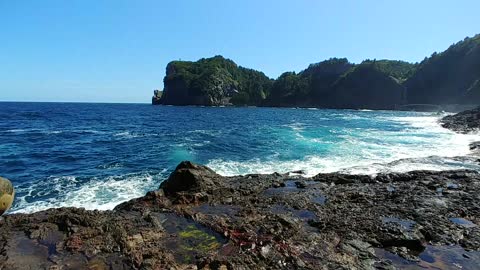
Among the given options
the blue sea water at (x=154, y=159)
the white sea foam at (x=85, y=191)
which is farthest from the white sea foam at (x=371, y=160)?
the white sea foam at (x=85, y=191)

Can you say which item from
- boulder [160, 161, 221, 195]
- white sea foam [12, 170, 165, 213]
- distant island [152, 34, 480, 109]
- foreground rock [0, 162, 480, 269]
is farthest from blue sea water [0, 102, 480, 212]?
distant island [152, 34, 480, 109]

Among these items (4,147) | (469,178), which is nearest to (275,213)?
(469,178)

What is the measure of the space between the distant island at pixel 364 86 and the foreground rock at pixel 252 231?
118686mm

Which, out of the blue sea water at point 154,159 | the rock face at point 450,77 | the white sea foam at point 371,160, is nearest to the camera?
the blue sea water at point 154,159

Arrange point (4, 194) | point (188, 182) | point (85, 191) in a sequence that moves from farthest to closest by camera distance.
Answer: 1. point (85, 191)
2. point (188, 182)
3. point (4, 194)

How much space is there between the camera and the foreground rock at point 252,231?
29.0ft

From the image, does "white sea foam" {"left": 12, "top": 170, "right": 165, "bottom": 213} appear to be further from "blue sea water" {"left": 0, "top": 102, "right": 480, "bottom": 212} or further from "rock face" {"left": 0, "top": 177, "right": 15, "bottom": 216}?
"rock face" {"left": 0, "top": 177, "right": 15, "bottom": 216}

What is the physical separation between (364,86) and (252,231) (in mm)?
170033

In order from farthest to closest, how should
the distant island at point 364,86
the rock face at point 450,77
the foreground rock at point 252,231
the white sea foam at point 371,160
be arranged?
the distant island at point 364,86 → the rock face at point 450,77 → the white sea foam at point 371,160 → the foreground rock at point 252,231

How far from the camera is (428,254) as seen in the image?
380 inches

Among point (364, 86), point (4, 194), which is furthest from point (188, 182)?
point (364, 86)

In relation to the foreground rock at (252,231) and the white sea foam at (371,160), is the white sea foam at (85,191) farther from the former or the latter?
the white sea foam at (371,160)

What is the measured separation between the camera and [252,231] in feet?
34.6

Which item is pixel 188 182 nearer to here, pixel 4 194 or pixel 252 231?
pixel 252 231
